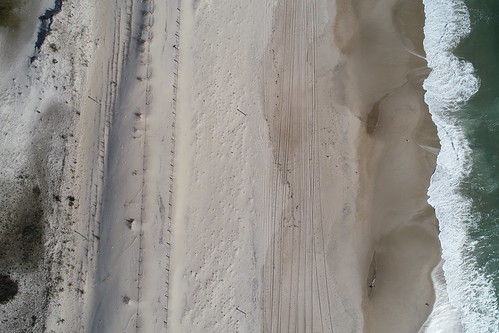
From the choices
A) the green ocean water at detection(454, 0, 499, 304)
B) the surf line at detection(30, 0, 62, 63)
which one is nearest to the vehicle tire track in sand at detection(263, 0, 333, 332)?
the green ocean water at detection(454, 0, 499, 304)

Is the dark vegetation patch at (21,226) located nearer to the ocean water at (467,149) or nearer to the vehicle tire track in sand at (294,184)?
the vehicle tire track in sand at (294,184)

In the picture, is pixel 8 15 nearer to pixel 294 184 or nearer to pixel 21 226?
pixel 21 226

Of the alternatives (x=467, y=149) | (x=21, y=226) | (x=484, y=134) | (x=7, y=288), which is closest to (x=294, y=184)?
(x=467, y=149)

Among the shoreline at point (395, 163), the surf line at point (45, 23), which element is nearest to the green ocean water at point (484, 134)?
the shoreline at point (395, 163)

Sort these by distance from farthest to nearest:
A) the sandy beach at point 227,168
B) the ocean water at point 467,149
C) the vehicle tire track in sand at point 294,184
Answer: the ocean water at point 467,149 → the vehicle tire track in sand at point 294,184 → the sandy beach at point 227,168

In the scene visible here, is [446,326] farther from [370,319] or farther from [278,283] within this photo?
[278,283]

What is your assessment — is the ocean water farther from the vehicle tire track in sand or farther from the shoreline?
the vehicle tire track in sand
